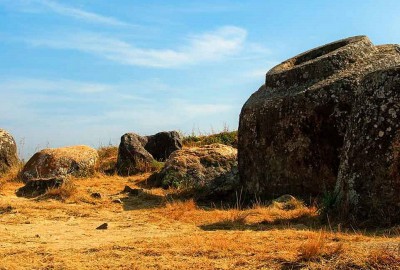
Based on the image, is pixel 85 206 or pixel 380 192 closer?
pixel 380 192

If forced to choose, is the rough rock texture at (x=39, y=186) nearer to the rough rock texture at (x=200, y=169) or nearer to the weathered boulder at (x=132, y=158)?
the rough rock texture at (x=200, y=169)

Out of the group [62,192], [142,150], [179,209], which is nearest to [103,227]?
[179,209]

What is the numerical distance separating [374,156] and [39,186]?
7968 millimetres

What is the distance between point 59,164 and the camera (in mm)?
14922

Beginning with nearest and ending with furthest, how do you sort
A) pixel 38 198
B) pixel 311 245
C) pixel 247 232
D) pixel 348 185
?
pixel 311 245
pixel 247 232
pixel 348 185
pixel 38 198

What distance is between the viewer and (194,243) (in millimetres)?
5797

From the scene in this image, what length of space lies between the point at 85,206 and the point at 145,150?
18.4 feet

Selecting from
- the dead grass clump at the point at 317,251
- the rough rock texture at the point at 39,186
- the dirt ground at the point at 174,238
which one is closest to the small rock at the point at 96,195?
the dirt ground at the point at 174,238

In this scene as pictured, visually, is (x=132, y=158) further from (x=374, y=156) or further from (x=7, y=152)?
(x=374, y=156)

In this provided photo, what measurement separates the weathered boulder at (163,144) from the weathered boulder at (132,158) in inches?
37.7

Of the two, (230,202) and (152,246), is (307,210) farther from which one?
(152,246)

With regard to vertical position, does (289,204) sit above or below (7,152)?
below

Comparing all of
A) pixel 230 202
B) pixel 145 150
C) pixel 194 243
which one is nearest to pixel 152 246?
pixel 194 243

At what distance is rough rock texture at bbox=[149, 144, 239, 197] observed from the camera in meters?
11.7
